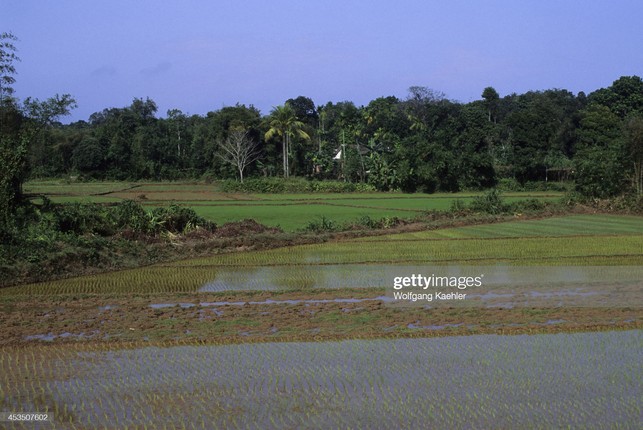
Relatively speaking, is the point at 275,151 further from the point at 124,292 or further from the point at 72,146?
the point at 124,292

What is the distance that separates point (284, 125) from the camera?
54.3 m

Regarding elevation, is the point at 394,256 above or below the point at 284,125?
below

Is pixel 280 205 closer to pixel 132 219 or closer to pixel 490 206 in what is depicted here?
pixel 490 206

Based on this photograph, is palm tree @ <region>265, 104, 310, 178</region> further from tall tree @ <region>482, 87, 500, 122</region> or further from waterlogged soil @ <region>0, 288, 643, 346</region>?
waterlogged soil @ <region>0, 288, 643, 346</region>

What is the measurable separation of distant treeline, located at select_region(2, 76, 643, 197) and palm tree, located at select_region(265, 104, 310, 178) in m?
0.10

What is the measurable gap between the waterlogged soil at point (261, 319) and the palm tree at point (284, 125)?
42479 millimetres

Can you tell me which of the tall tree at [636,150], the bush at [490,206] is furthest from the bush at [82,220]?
the tall tree at [636,150]

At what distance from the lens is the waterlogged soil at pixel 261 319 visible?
31.0ft

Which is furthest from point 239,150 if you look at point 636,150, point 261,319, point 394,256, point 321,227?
point 261,319

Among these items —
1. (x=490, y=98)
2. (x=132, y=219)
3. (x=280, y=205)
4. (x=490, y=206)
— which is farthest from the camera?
(x=490, y=98)

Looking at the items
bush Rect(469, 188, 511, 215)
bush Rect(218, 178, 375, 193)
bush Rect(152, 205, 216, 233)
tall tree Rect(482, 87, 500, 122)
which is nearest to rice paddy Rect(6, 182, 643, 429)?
bush Rect(152, 205, 216, 233)

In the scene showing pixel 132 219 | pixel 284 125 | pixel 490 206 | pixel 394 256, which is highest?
pixel 284 125

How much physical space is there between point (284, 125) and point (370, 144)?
7197mm

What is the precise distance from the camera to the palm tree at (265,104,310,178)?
53822mm
